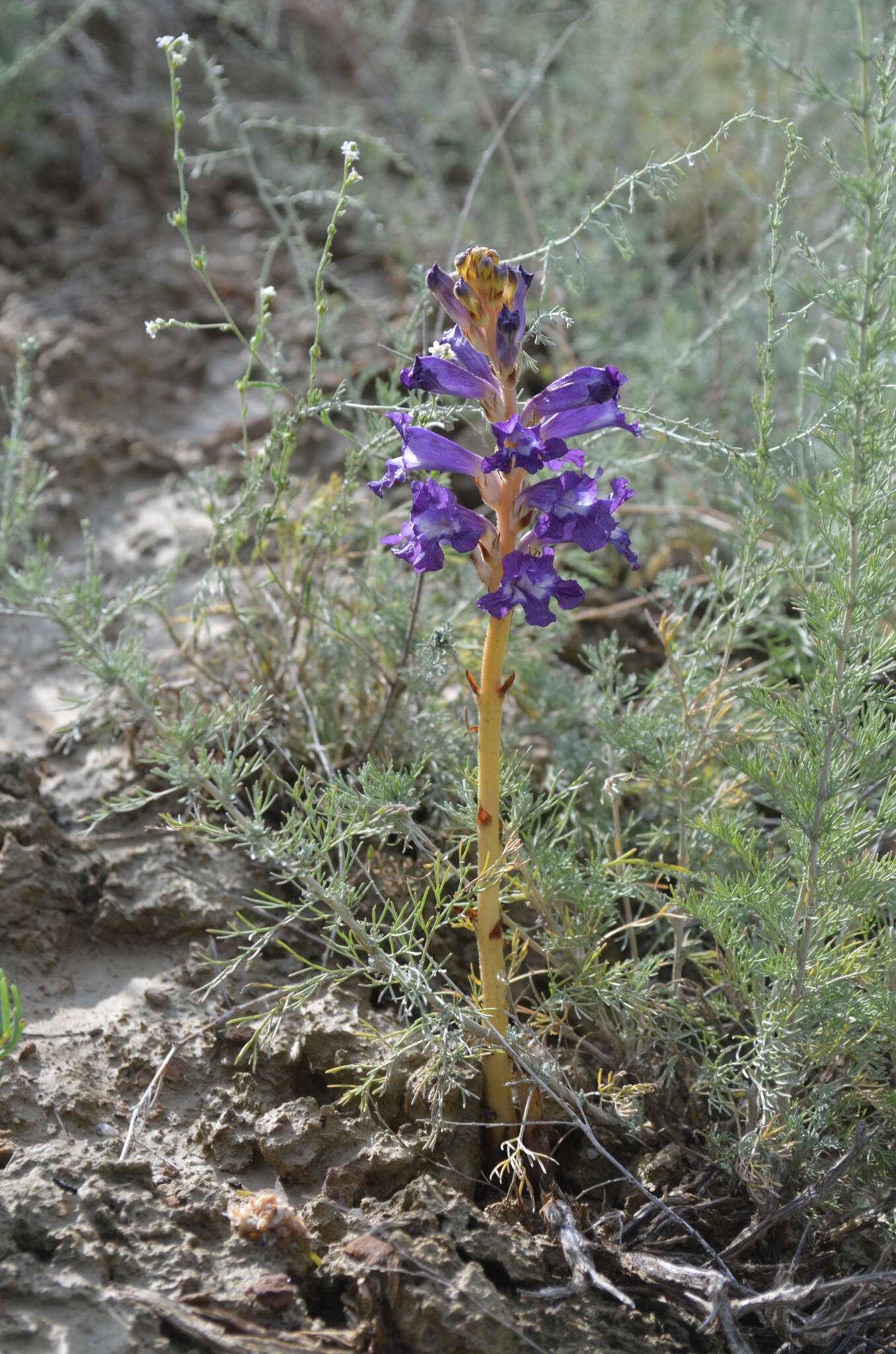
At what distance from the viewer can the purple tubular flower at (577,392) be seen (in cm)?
207

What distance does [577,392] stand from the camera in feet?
6.91

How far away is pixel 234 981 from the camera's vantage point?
2.87 meters

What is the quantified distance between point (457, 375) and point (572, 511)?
34 centimetres

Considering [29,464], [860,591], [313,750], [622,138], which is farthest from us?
[622,138]

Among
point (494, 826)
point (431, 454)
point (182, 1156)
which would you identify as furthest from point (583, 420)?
point (182, 1156)

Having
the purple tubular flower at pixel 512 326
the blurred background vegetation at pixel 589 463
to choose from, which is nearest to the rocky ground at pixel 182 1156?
the blurred background vegetation at pixel 589 463

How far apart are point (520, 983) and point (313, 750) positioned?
0.84m

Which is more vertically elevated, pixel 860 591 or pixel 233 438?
pixel 233 438

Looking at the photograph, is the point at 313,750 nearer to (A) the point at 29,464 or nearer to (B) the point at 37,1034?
(B) the point at 37,1034

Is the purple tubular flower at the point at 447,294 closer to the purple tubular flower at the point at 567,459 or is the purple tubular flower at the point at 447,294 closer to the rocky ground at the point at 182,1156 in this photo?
the purple tubular flower at the point at 567,459

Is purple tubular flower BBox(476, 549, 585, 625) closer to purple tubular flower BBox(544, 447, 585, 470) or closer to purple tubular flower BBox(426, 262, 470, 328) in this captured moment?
purple tubular flower BBox(544, 447, 585, 470)

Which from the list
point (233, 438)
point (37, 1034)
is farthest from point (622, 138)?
point (37, 1034)

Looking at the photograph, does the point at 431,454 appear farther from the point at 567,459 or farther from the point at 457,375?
the point at 567,459

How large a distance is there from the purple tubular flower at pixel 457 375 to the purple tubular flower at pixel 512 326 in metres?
0.06
